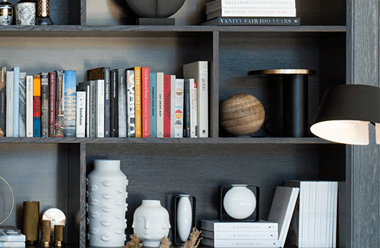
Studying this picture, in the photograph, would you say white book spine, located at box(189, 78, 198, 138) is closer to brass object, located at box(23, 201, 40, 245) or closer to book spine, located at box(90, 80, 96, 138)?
book spine, located at box(90, 80, 96, 138)

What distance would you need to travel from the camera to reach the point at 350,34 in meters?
2.13

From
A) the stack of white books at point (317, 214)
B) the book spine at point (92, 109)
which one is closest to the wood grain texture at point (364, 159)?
the stack of white books at point (317, 214)

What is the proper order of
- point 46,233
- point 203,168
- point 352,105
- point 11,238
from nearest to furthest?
point 352,105 → point 11,238 → point 46,233 → point 203,168

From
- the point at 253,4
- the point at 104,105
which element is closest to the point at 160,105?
the point at 104,105

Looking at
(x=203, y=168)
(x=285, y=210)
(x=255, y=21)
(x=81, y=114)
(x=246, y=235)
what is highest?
(x=255, y=21)

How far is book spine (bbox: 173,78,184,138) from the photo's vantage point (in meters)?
2.12

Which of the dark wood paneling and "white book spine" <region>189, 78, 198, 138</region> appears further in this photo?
the dark wood paneling

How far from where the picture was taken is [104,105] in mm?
2084

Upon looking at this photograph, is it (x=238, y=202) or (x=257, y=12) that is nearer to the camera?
(x=257, y=12)

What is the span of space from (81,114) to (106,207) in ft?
1.33

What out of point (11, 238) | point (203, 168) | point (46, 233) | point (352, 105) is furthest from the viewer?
point (203, 168)

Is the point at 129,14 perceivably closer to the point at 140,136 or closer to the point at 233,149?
the point at 140,136

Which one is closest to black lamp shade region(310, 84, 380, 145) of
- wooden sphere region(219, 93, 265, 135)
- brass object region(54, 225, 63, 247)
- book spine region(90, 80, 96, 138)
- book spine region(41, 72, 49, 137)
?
wooden sphere region(219, 93, 265, 135)

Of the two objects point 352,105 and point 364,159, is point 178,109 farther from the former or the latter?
point 352,105
